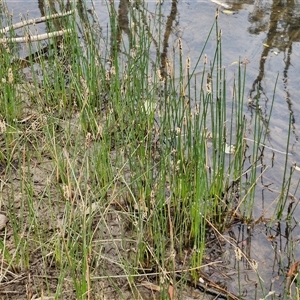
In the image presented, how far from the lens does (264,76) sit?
3803 mm

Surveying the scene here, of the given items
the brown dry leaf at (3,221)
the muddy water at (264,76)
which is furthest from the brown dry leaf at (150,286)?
the brown dry leaf at (3,221)

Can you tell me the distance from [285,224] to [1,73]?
1.87m

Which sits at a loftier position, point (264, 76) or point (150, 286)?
point (264, 76)

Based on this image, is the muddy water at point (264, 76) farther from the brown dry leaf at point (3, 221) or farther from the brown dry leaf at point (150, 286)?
the brown dry leaf at point (3, 221)

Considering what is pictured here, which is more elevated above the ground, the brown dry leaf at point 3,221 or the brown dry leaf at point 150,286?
the brown dry leaf at point 3,221

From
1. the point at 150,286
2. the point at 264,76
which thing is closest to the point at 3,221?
the point at 150,286

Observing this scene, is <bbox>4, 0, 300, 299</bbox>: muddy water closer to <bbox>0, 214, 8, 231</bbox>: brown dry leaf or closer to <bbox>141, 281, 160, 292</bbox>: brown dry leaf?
<bbox>141, 281, 160, 292</bbox>: brown dry leaf

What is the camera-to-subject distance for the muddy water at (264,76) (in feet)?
6.97

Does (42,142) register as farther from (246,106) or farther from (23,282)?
(246,106)

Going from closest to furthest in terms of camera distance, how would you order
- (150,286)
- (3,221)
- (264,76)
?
1. (150,286)
2. (3,221)
3. (264,76)

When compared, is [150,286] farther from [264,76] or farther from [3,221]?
[264,76]

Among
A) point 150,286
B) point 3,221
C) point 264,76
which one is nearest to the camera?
point 150,286

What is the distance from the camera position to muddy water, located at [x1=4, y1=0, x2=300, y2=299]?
6.97ft

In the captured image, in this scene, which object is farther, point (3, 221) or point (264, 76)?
point (264, 76)
